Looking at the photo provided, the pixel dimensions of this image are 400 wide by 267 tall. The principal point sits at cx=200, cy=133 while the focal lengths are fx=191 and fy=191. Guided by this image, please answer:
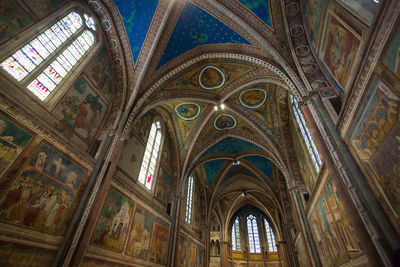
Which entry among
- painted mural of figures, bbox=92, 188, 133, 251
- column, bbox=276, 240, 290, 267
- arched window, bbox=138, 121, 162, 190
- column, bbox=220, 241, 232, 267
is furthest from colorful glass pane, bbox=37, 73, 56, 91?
column, bbox=276, 240, 290, 267

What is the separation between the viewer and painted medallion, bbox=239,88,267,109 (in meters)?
11.9

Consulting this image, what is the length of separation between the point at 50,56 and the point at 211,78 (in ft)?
26.3

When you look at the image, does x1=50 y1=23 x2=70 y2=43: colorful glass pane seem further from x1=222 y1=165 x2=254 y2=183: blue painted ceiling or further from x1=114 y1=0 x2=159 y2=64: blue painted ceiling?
x1=222 y1=165 x2=254 y2=183: blue painted ceiling

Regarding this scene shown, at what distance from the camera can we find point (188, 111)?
1340 cm

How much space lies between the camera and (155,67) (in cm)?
997

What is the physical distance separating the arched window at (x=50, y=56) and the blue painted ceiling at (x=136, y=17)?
1.67 meters

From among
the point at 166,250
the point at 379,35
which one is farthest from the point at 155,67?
the point at 166,250

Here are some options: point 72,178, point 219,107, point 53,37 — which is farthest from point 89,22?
point 219,107

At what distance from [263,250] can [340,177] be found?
23692 millimetres

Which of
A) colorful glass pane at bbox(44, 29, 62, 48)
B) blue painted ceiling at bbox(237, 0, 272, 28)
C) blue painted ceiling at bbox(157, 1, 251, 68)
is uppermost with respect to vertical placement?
blue painted ceiling at bbox(157, 1, 251, 68)

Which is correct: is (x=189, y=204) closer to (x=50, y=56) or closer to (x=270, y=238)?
(x=50, y=56)

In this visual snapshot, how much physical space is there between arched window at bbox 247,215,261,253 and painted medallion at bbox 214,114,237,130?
18.0m

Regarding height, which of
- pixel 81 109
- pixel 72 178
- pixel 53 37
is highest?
pixel 53 37

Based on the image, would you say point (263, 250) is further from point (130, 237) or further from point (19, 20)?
point (19, 20)
